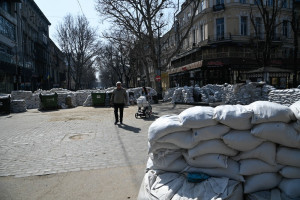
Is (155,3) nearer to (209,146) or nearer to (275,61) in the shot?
(275,61)

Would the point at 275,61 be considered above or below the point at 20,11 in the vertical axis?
below

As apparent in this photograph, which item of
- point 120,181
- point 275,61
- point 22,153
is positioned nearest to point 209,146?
point 120,181

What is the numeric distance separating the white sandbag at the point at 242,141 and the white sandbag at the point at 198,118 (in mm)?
263

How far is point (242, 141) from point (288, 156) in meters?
0.54

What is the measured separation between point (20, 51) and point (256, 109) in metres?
40.0

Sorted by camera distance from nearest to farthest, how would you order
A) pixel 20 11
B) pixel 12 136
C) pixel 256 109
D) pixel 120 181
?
pixel 256 109, pixel 120 181, pixel 12 136, pixel 20 11

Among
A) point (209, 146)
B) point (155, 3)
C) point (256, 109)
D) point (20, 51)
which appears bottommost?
point (209, 146)

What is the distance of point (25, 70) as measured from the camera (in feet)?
124

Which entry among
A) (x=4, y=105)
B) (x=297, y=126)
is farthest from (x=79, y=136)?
(x=4, y=105)

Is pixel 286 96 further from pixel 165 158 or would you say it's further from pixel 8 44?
pixel 8 44

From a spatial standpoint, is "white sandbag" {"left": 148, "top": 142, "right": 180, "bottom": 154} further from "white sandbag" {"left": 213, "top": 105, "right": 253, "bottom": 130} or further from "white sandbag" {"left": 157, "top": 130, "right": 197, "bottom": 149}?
"white sandbag" {"left": 213, "top": 105, "right": 253, "bottom": 130}

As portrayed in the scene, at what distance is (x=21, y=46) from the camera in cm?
3706

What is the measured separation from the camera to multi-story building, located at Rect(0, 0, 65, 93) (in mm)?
28891

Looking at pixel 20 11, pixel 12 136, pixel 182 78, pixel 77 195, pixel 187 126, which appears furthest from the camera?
pixel 182 78
